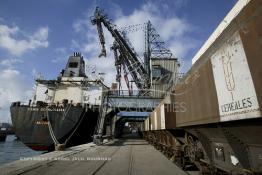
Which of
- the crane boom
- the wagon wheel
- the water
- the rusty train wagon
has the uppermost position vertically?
the crane boom

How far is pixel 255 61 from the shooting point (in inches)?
114

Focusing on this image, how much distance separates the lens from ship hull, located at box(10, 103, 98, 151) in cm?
2120

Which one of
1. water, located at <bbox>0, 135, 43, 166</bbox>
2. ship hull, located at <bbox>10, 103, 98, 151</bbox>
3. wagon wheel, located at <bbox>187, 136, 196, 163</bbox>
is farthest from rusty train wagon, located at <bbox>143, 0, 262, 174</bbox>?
water, located at <bbox>0, 135, 43, 166</bbox>

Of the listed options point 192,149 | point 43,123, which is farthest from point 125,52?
point 192,149

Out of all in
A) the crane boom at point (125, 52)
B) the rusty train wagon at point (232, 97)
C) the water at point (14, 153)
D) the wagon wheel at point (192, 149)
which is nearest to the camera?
the rusty train wagon at point (232, 97)

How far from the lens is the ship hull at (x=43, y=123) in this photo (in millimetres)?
21203

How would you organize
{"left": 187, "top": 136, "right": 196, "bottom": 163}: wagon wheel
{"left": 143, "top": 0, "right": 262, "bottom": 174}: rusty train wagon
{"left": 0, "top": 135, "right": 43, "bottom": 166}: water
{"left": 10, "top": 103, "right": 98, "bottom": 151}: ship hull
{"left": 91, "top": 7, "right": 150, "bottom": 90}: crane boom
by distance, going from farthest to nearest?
{"left": 91, "top": 7, "right": 150, "bottom": 90}: crane boom
{"left": 10, "top": 103, "right": 98, "bottom": 151}: ship hull
{"left": 0, "top": 135, "right": 43, "bottom": 166}: water
{"left": 187, "top": 136, "right": 196, "bottom": 163}: wagon wheel
{"left": 143, "top": 0, "right": 262, "bottom": 174}: rusty train wagon

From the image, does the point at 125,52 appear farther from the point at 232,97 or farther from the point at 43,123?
the point at 232,97

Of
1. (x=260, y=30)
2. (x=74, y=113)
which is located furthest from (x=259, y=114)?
(x=74, y=113)

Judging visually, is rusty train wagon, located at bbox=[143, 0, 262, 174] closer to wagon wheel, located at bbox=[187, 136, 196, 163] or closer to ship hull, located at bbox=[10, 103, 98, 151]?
wagon wheel, located at bbox=[187, 136, 196, 163]

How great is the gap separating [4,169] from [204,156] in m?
7.73

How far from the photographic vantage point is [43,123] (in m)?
21.5

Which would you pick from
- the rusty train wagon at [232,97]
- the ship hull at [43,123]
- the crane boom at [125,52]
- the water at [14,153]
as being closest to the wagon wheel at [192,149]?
the rusty train wagon at [232,97]

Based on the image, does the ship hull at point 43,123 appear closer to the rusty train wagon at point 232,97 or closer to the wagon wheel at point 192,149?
the wagon wheel at point 192,149
